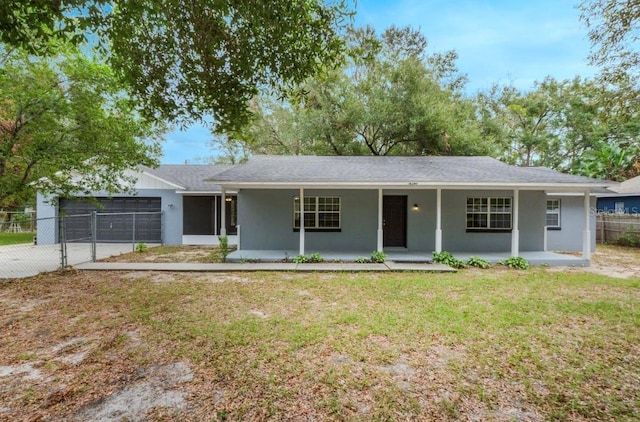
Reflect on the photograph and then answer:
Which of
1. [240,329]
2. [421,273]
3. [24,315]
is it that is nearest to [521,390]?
[240,329]

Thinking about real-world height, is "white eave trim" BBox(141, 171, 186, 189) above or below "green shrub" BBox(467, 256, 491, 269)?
above

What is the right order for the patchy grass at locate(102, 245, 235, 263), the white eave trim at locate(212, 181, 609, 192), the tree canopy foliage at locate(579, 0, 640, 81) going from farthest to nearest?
1. the patchy grass at locate(102, 245, 235, 263)
2. the white eave trim at locate(212, 181, 609, 192)
3. the tree canopy foliage at locate(579, 0, 640, 81)

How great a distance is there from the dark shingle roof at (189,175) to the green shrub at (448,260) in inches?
356

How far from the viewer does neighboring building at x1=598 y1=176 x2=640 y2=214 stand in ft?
52.2

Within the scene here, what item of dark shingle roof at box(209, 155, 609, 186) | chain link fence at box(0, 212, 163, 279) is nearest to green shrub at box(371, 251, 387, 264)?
dark shingle roof at box(209, 155, 609, 186)

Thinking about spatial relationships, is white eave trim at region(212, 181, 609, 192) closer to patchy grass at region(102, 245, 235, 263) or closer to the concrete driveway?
patchy grass at region(102, 245, 235, 263)

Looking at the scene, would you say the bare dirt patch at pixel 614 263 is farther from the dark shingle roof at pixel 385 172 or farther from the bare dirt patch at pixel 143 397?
the bare dirt patch at pixel 143 397

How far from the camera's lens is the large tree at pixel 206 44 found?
134 inches

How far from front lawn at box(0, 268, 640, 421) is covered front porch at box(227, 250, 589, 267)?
2663mm

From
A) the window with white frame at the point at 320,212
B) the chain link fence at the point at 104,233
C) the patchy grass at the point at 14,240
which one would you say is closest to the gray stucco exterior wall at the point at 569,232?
the window with white frame at the point at 320,212

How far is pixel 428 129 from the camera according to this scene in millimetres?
17141

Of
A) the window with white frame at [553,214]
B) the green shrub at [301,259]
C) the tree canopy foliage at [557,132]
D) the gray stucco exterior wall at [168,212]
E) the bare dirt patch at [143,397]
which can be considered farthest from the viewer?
the tree canopy foliage at [557,132]

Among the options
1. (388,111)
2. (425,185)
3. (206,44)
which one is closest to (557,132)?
(388,111)

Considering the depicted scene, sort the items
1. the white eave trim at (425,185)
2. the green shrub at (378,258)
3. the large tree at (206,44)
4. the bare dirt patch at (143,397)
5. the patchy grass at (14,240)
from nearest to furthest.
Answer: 1. the bare dirt patch at (143,397)
2. the large tree at (206,44)
3. the white eave trim at (425,185)
4. the green shrub at (378,258)
5. the patchy grass at (14,240)
